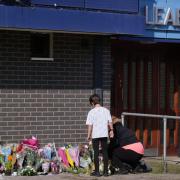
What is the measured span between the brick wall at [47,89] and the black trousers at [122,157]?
5.72 feet

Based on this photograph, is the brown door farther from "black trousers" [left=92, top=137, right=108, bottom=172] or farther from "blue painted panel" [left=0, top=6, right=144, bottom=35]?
"black trousers" [left=92, top=137, right=108, bottom=172]

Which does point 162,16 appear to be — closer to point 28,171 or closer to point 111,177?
point 111,177

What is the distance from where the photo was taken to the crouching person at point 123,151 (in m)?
11.9

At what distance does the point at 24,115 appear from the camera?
1286cm

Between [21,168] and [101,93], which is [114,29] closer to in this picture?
[101,93]

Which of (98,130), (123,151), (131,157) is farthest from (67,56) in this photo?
(131,157)

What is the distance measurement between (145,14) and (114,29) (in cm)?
136

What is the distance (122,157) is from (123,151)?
12 centimetres

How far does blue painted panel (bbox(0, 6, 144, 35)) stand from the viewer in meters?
11.6

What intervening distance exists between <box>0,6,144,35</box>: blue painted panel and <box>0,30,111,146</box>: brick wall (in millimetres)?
849

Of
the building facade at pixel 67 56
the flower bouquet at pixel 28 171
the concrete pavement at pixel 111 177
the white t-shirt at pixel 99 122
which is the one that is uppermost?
the building facade at pixel 67 56

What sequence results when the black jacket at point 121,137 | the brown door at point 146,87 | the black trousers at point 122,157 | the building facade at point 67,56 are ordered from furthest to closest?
the brown door at point 146,87
the building facade at point 67,56
the black jacket at point 121,137
the black trousers at point 122,157

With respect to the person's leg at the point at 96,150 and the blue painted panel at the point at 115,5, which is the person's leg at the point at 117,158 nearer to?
the person's leg at the point at 96,150

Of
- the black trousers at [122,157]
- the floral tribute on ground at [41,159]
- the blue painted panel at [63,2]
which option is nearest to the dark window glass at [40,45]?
the blue painted panel at [63,2]
